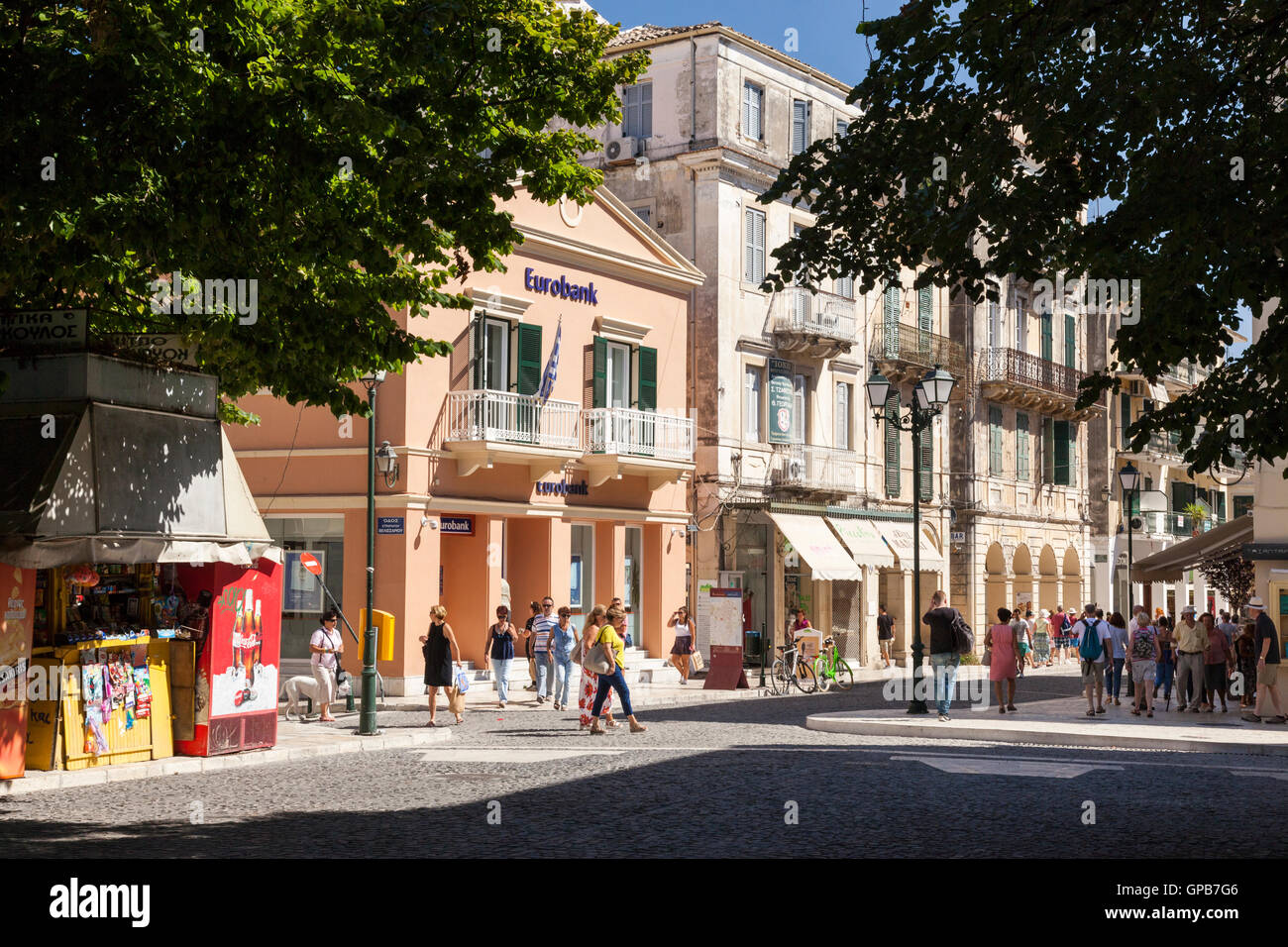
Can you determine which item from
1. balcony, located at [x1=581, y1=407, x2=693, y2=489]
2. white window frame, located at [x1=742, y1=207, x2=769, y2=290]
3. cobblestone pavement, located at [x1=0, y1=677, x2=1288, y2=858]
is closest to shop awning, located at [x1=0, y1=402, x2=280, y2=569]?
cobblestone pavement, located at [x1=0, y1=677, x2=1288, y2=858]

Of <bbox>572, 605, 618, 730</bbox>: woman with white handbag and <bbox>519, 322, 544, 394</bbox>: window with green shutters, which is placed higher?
<bbox>519, 322, 544, 394</bbox>: window with green shutters

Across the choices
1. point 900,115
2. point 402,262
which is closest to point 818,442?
point 402,262

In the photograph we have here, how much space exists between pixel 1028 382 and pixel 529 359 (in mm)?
23085

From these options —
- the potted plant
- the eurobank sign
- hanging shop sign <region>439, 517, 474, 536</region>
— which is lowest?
hanging shop sign <region>439, 517, 474, 536</region>

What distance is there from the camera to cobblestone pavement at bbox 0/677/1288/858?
33.7ft

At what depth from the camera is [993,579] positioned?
48.0 metres

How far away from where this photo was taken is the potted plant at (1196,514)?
6003cm

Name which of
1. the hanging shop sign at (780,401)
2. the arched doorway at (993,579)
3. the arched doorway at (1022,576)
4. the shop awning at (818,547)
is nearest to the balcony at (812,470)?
the hanging shop sign at (780,401)

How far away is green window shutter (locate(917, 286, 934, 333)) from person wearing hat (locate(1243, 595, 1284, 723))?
22.7 meters

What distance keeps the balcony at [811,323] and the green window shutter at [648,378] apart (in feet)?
16.0

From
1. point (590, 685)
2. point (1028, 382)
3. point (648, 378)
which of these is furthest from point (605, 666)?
point (1028, 382)

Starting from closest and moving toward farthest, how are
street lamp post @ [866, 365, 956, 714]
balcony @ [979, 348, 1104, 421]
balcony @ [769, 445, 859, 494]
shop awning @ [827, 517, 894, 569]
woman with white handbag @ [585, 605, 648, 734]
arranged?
woman with white handbag @ [585, 605, 648, 734]
street lamp post @ [866, 365, 956, 714]
balcony @ [769, 445, 859, 494]
shop awning @ [827, 517, 894, 569]
balcony @ [979, 348, 1104, 421]

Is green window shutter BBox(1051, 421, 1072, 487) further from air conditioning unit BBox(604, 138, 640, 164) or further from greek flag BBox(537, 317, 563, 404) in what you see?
Answer: greek flag BBox(537, 317, 563, 404)

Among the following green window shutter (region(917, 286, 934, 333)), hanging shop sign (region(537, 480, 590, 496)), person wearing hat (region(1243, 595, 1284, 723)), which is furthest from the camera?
green window shutter (region(917, 286, 934, 333))
